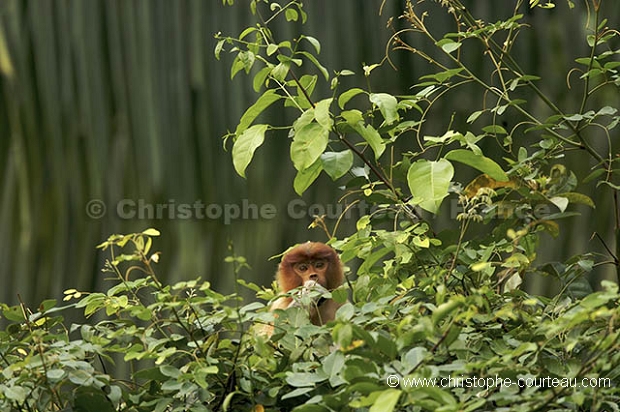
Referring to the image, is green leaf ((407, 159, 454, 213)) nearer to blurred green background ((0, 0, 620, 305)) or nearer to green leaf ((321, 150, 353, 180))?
green leaf ((321, 150, 353, 180))

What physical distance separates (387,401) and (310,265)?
6.24 ft

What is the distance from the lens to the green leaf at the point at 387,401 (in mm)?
989

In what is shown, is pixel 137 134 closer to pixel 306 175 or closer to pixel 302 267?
pixel 302 267

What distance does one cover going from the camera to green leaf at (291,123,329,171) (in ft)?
4.47

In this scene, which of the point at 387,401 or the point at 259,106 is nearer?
the point at 387,401

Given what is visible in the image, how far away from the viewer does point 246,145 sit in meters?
1.48

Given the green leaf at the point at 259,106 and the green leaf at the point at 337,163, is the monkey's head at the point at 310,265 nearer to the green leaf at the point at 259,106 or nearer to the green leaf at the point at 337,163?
the green leaf at the point at 259,106

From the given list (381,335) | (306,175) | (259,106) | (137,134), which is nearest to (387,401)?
(381,335)

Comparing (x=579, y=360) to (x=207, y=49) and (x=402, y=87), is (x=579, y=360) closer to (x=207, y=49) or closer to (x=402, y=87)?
(x=402, y=87)

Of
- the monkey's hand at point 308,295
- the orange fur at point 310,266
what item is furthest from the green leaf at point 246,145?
the orange fur at point 310,266

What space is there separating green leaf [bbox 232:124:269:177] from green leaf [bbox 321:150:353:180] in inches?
5.0

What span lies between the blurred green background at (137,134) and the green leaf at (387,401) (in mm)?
2205

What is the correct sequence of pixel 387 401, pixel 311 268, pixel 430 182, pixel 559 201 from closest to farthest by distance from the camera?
pixel 387 401 < pixel 430 182 < pixel 559 201 < pixel 311 268

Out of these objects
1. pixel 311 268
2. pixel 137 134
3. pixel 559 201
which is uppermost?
pixel 137 134
